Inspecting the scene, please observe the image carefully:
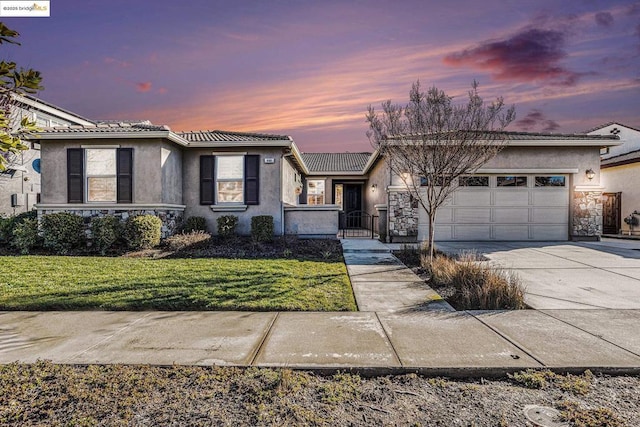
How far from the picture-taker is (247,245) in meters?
10.3

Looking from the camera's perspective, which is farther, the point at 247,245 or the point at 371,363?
the point at 247,245

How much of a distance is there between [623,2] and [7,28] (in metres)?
12.2

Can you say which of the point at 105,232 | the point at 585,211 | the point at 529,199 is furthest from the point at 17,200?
the point at 585,211

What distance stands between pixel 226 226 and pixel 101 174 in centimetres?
437

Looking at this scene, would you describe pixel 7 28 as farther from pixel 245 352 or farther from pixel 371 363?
pixel 371 363

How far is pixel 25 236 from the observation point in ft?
30.7

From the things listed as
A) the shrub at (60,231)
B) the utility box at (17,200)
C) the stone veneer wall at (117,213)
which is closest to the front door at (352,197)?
the stone veneer wall at (117,213)

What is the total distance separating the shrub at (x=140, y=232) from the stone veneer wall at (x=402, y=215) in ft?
26.3

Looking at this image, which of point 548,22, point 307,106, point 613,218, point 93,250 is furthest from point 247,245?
point 613,218

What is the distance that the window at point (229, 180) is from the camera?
11828 mm

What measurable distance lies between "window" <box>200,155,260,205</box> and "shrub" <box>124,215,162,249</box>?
92.5 inches

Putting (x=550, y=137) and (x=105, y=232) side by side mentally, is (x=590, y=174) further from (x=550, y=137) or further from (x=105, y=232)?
(x=105, y=232)

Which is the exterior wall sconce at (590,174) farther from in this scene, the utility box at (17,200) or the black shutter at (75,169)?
the utility box at (17,200)

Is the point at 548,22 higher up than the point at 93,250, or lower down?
higher up
